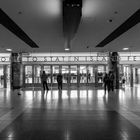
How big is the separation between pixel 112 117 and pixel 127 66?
53.1ft

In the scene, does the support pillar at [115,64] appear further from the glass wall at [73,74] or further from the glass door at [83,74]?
the glass wall at [73,74]

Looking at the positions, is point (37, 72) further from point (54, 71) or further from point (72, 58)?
point (72, 58)

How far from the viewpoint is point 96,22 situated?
7.82m

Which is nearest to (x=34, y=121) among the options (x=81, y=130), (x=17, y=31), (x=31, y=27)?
(x=81, y=130)

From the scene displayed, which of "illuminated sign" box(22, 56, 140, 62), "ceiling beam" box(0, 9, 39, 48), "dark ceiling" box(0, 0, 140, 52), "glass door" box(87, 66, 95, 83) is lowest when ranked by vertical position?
"glass door" box(87, 66, 95, 83)

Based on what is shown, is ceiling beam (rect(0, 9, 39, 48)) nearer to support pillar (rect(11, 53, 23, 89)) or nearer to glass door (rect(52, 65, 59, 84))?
support pillar (rect(11, 53, 23, 89))

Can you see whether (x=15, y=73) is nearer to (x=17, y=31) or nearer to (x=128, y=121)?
(x=17, y=31)

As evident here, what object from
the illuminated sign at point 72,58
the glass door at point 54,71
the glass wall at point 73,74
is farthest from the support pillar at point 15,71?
the glass wall at point 73,74

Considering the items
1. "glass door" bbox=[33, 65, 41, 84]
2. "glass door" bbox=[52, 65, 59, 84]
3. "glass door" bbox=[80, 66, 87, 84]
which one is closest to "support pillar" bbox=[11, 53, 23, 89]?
"glass door" bbox=[33, 65, 41, 84]

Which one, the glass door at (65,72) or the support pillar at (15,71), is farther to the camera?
the glass door at (65,72)

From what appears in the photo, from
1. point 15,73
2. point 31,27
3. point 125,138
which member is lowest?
point 125,138

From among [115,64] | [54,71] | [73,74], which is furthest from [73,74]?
[115,64]

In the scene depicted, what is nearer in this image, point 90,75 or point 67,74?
point 67,74

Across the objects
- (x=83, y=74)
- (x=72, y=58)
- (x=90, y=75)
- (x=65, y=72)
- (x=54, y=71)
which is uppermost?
(x=72, y=58)
